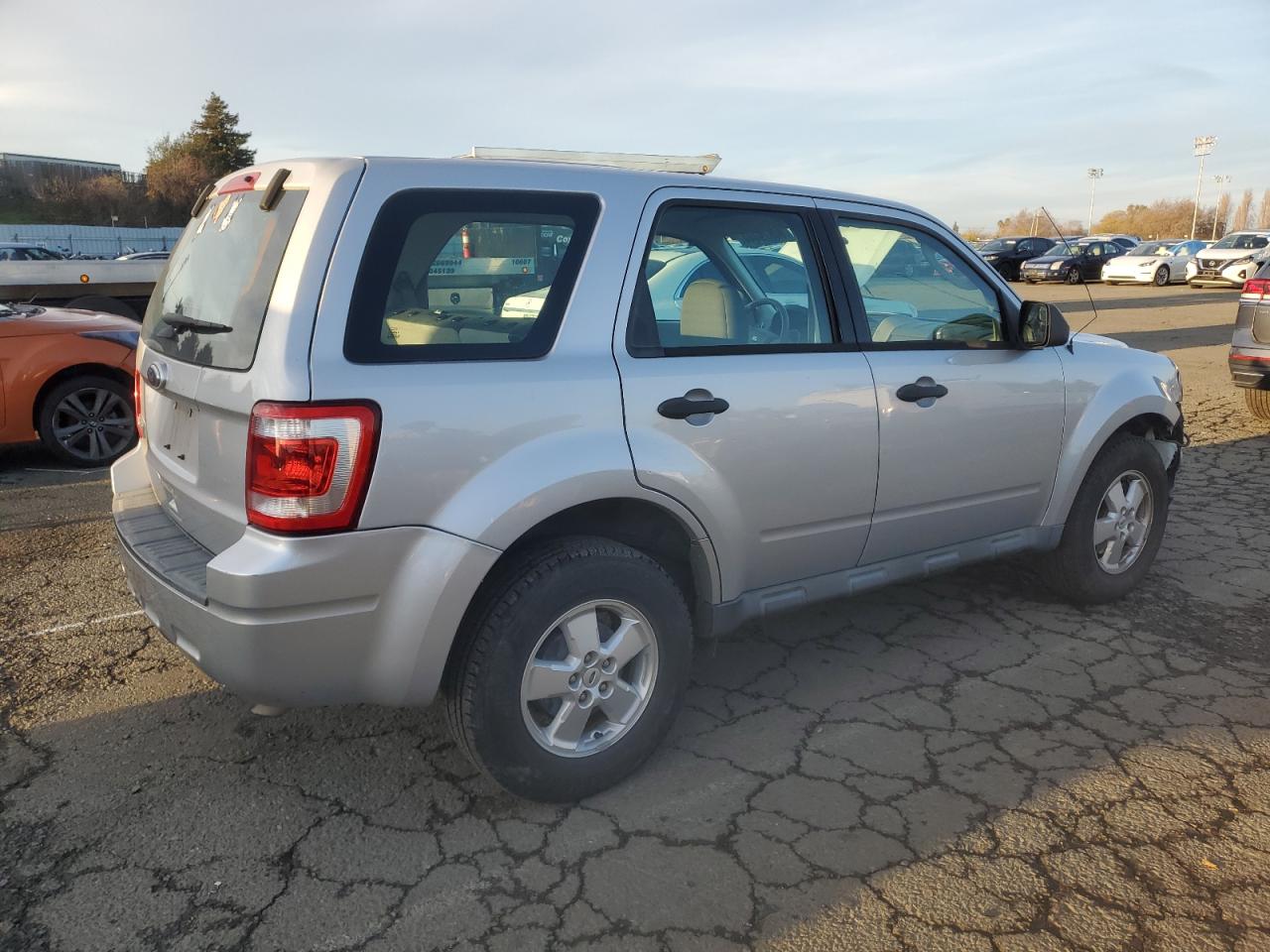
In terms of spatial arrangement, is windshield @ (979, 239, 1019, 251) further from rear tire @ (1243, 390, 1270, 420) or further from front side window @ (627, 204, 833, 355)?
front side window @ (627, 204, 833, 355)

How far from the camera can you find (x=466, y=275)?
2615 millimetres

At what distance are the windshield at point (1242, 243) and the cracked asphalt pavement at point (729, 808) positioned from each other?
2941 cm

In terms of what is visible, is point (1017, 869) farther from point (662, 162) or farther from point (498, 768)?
point (662, 162)

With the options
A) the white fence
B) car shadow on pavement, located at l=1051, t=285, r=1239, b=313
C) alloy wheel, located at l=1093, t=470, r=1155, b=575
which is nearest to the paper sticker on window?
alloy wheel, located at l=1093, t=470, r=1155, b=575

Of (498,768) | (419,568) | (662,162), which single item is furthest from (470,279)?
(498,768)

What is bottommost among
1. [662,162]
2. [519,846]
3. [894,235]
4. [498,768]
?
[519,846]

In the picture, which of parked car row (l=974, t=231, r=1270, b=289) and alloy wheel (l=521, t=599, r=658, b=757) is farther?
parked car row (l=974, t=231, r=1270, b=289)

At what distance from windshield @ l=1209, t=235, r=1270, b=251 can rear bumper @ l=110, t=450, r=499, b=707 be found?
1262 inches

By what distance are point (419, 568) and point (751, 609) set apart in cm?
122

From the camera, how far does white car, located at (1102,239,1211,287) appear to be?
93.9 feet

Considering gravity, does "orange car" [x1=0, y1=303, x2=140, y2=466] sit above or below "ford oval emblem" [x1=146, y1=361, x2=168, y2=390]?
below

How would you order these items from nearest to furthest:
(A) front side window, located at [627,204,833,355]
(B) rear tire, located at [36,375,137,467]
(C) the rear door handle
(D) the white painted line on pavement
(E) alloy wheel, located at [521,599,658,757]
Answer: (E) alloy wheel, located at [521,599,658,757]
(C) the rear door handle
(A) front side window, located at [627,204,833,355]
(D) the white painted line on pavement
(B) rear tire, located at [36,375,137,467]

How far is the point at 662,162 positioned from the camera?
333 cm

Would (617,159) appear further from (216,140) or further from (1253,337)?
(216,140)
